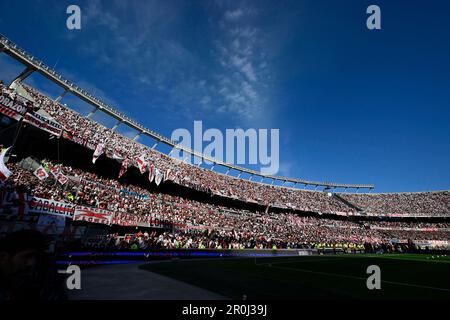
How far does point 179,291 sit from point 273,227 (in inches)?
1741

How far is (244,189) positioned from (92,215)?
4242 centimetres

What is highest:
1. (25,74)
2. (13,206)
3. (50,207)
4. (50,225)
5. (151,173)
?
(25,74)

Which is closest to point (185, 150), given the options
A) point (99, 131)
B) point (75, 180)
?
point (99, 131)

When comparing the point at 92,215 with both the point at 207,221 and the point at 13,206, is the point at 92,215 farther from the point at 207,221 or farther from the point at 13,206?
the point at 207,221

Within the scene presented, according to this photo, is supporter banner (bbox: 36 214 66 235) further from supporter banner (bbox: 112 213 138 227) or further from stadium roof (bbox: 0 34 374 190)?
stadium roof (bbox: 0 34 374 190)

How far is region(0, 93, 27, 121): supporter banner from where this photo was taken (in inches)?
785

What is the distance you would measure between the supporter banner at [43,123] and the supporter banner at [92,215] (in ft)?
30.3

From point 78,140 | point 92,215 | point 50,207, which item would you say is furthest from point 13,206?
point 78,140

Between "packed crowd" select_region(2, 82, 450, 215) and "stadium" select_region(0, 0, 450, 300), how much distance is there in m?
0.41

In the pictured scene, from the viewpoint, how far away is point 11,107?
20672mm

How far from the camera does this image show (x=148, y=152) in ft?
160

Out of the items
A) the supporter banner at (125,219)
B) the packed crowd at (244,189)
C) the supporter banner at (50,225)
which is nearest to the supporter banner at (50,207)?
the supporter banner at (50,225)

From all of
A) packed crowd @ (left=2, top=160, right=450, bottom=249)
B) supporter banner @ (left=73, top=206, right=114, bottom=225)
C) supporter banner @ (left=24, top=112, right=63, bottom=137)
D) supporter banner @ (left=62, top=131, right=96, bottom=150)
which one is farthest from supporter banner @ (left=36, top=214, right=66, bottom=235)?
supporter banner @ (left=62, top=131, right=96, bottom=150)

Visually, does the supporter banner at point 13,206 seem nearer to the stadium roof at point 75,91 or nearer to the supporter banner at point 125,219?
the supporter banner at point 125,219
